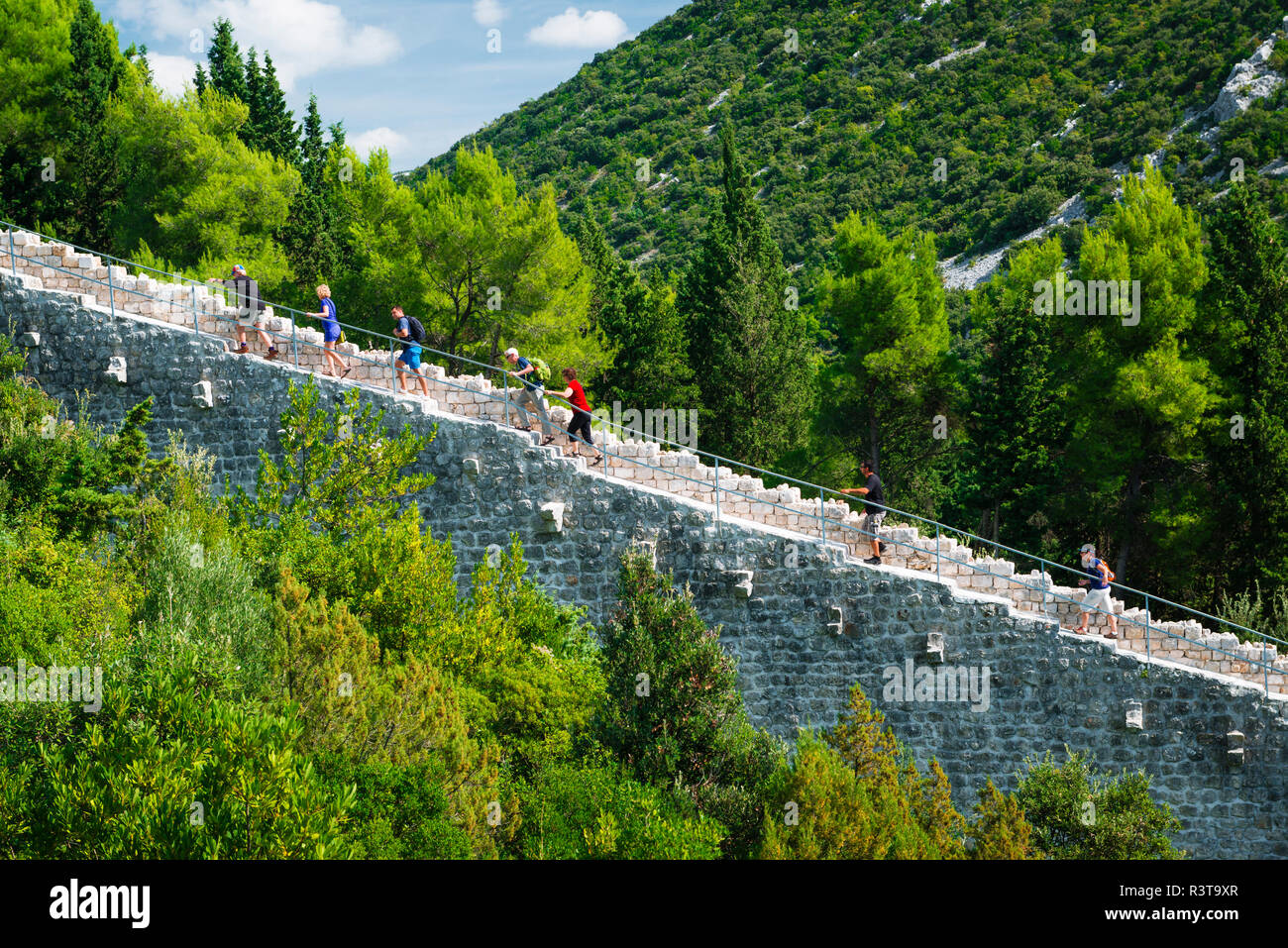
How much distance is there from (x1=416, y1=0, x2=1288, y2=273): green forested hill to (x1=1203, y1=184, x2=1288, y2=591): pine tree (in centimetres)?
2516

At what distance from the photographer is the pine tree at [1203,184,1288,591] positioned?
79.7 ft

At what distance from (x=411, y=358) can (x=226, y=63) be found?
91.8 feet

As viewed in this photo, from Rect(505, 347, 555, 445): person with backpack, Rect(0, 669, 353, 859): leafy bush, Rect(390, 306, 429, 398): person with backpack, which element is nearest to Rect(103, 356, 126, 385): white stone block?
Rect(390, 306, 429, 398): person with backpack

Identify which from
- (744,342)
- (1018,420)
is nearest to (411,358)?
(744,342)

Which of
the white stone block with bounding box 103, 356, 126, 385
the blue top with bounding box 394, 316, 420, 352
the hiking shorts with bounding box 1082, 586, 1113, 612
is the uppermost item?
the blue top with bounding box 394, 316, 420, 352

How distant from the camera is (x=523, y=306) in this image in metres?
29.5

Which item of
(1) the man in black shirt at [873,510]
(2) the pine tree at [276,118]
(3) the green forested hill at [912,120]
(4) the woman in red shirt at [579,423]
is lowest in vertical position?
(1) the man in black shirt at [873,510]

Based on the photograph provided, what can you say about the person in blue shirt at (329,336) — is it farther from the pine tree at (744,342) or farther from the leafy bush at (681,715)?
the pine tree at (744,342)

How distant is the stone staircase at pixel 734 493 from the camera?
728 inches

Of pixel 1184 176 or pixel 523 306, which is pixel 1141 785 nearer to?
pixel 523 306

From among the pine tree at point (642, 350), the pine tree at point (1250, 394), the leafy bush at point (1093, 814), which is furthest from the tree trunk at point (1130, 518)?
the pine tree at point (642, 350)

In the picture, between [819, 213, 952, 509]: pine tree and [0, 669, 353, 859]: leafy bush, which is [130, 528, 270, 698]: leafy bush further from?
[819, 213, 952, 509]: pine tree

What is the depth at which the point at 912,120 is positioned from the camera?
2616 inches

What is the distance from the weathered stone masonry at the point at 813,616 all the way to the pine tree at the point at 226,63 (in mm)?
24838
